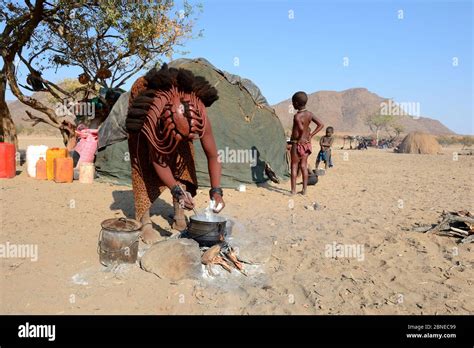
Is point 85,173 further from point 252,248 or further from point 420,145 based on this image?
point 420,145

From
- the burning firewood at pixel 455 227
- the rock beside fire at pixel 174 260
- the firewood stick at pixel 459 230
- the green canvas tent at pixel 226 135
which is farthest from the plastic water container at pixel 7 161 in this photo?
the firewood stick at pixel 459 230

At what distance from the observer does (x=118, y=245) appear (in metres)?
3.40

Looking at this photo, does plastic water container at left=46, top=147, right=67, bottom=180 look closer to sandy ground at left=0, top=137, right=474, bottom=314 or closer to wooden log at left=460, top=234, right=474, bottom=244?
sandy ground at left=0, top=137, right=474, bottom=314

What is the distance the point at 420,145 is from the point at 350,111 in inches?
3229

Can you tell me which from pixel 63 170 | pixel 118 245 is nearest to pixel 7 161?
pixel 63 170

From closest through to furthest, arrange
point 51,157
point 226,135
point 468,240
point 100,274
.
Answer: point 100,274
point 468,240
point 226,135
point 51,157

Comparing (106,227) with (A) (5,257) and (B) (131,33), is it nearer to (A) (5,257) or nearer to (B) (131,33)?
(A) (5,257)

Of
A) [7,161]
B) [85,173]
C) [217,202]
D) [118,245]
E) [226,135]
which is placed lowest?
[118,245]

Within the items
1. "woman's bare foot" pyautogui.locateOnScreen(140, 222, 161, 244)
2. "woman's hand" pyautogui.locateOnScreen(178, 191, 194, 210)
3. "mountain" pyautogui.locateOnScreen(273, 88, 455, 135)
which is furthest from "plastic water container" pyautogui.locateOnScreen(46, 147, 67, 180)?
"mountain" pyautogui.locateOnScreen(273, 88, 455, 135)

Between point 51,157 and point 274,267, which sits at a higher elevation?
point 51,157

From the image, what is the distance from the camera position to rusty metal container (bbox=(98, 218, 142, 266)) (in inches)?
134

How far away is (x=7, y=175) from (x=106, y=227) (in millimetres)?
5400

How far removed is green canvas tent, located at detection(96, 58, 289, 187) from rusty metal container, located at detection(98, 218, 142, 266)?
12.7 feet

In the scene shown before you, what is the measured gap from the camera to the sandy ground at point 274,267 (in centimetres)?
287
